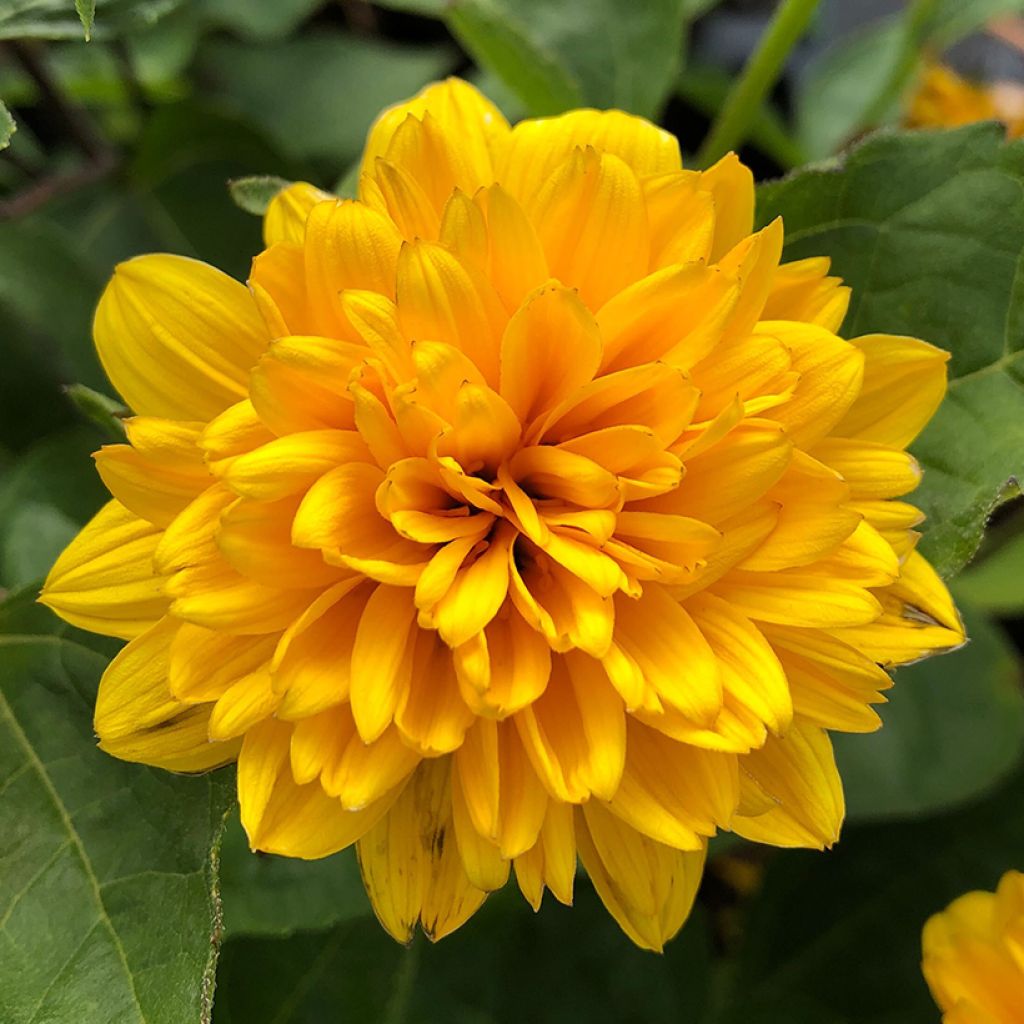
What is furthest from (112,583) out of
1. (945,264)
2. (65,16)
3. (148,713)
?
(945,264)

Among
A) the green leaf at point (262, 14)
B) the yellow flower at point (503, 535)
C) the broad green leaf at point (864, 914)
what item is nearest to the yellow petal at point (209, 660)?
the yellow flower at point (503, 535)

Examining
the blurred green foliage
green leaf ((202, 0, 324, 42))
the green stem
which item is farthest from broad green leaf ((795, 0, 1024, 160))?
green leaf ((202, 0, 324, 42))

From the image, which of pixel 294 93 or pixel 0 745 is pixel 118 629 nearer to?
pixel 0 745

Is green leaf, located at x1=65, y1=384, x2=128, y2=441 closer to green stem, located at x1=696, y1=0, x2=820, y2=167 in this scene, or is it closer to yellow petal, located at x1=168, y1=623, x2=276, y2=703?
yellow petal, located at x1=168, y1=623, x2=276, y2=703

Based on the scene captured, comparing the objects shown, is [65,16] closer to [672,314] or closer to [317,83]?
[672,314]

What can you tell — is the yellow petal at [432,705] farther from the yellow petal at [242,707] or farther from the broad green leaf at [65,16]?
the broad green leaf at [65,16]
